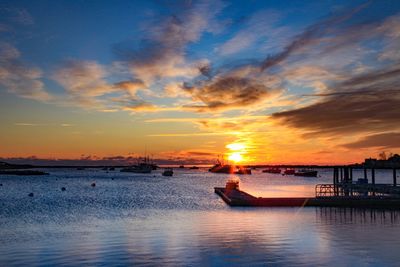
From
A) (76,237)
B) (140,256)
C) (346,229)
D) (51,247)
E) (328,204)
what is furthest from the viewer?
(328,204)

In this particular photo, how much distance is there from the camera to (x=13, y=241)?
30969 millimetres

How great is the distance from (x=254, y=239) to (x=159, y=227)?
1060 cm

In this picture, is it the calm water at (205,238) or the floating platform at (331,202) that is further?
the floating platform at (331,202)

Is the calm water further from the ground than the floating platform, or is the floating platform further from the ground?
the floating platform

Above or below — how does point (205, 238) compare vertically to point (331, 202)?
below

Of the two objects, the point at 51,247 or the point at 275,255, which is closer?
the point at 275,255

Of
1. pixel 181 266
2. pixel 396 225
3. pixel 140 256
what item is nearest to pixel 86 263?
pixel 140 256

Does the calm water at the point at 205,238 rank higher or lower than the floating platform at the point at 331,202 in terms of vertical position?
lower

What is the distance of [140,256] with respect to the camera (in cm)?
2547

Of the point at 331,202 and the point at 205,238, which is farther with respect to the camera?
the point at 331,202

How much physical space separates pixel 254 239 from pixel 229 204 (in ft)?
89.9

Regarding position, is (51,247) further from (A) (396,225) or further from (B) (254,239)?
(A) (396,225)

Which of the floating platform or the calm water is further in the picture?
the floating platform

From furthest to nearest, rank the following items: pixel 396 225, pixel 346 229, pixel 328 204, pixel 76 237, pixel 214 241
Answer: pixel 328 204 → pixel 396 225 → pixel 346 229 → pixel 76 237 → pixel 214 241
